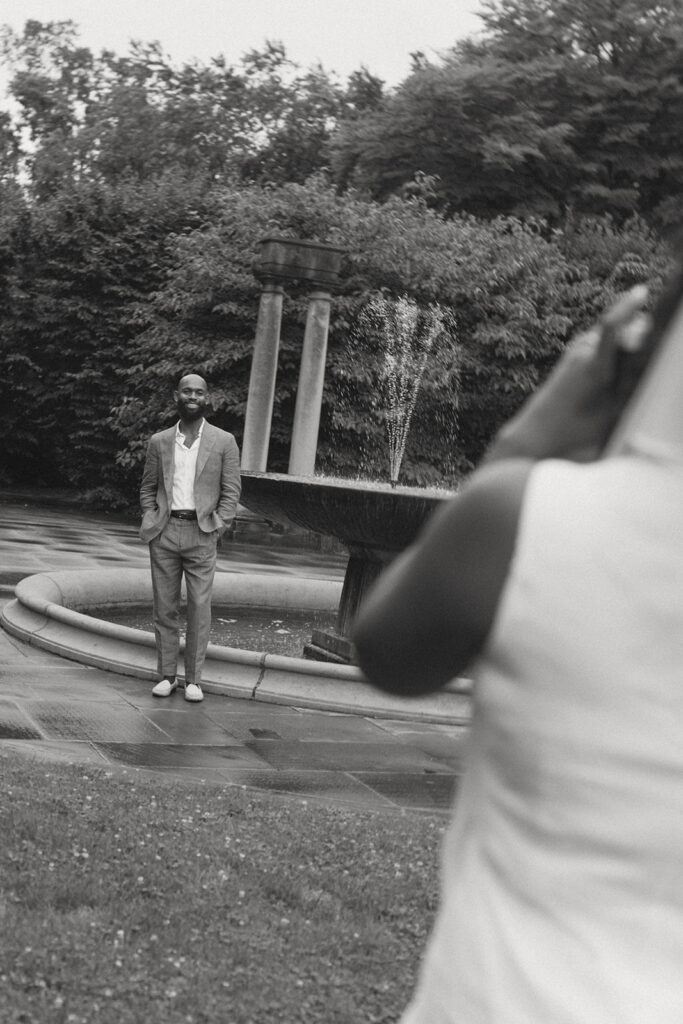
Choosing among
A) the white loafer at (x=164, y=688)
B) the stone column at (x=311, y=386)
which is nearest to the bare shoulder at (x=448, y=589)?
the white loafer at (x=164, y=688)

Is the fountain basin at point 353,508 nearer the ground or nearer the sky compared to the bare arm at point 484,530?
nearer the ground

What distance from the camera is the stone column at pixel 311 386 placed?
22688 mm

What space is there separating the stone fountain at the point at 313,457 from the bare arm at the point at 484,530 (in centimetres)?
805

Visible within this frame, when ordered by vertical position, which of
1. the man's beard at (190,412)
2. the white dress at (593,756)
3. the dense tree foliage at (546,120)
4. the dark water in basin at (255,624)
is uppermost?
the dense tree foliage at (546,120)

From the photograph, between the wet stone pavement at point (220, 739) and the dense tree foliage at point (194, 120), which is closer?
the wet stone pavement at point (220, 739)

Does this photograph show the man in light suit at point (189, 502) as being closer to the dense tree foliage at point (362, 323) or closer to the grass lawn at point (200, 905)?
the grass lawn at point (200, 905)

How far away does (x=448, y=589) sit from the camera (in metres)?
1.29

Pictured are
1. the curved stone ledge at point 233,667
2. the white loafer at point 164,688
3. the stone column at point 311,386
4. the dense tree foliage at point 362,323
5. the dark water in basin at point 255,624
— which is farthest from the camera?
the dense tree foliage at point 362,323

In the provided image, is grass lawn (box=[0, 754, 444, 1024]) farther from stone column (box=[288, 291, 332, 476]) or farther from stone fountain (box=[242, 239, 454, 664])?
stone column (box=[288, 291, 332, 476])

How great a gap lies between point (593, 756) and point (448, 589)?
216mm

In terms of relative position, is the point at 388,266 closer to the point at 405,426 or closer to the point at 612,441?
the point at 405,426

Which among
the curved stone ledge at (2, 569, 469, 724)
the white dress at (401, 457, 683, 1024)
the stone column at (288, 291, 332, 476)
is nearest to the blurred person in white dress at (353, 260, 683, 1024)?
the white dress at (401, 457, 683, 1024)

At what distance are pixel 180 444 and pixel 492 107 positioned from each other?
2754 centimetres

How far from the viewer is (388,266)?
83.0 ft
